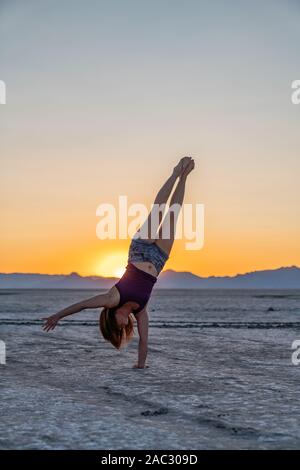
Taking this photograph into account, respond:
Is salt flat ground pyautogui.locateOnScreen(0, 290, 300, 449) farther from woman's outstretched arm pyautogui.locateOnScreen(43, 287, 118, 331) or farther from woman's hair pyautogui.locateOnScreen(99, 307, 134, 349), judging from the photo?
woman's outstretched arm pyautogui.locateOnScreen(43, 287, 118, 331)

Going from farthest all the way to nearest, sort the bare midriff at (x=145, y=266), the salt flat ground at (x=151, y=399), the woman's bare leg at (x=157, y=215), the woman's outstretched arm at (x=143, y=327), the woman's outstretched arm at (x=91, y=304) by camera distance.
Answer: the woman's outstretched arm at (x=143, y=327), the bare midriff at (x=145, y=266), the woman's bare leg at (x=157, y=215), the woman's outstretched arm at (x=91, y=304), the salt flat ground at (x=151, y=399)

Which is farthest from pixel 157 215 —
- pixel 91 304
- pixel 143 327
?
pixel 143 327

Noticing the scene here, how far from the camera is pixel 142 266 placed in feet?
32.8

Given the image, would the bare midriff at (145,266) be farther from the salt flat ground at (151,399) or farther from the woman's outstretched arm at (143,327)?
the salt flat ground at (151,399)

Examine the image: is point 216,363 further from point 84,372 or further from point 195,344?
point 195,344

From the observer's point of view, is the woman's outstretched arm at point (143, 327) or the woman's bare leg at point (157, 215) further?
the woman's outstretched arm at point (143, 327)

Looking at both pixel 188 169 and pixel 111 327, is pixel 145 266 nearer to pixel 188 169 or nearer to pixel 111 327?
pixel 111 327

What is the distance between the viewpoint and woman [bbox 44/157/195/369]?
32.2 feet

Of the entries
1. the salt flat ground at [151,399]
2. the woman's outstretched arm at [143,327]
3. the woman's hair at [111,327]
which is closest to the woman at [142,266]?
the woman's hair at [111,327]

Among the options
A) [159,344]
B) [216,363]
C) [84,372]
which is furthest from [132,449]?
[159,344]

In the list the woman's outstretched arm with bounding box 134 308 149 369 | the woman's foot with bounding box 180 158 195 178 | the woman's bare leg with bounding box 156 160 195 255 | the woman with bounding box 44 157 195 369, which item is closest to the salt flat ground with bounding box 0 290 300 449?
the woman's outstretched arm with bounding box 134 308 149 369

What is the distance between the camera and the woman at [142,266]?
982 cm

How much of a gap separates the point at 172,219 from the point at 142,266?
37.9 inches
